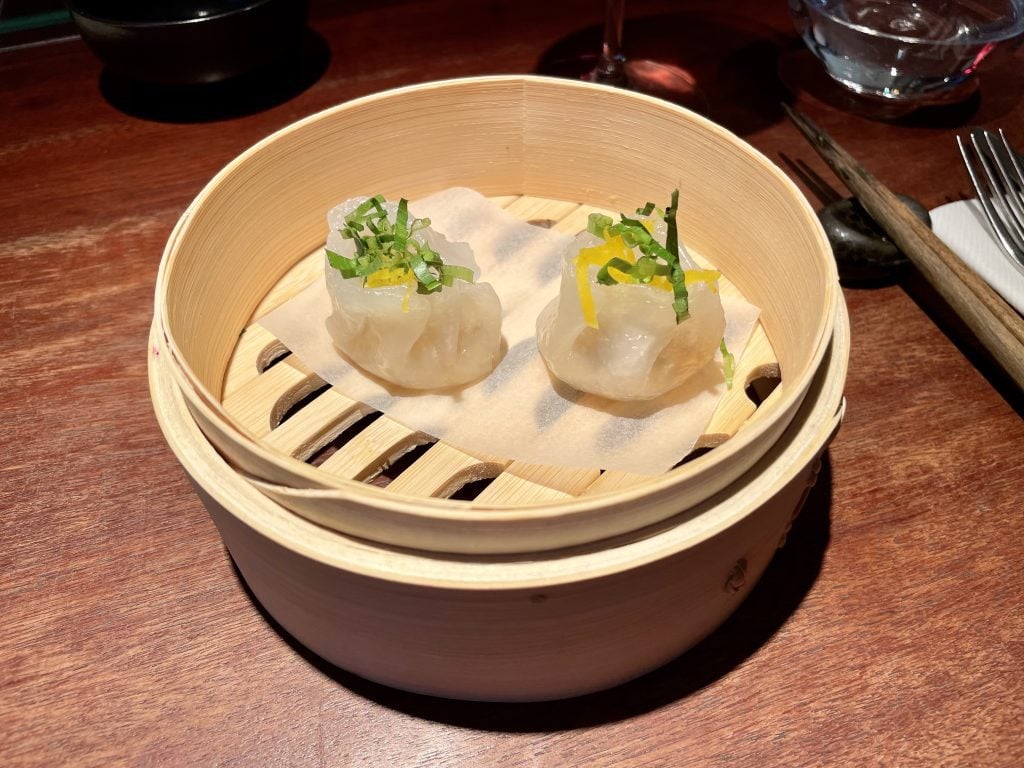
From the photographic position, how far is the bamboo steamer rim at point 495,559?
2.94 feet

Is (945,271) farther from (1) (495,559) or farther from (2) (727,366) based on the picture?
(1) (495,559)

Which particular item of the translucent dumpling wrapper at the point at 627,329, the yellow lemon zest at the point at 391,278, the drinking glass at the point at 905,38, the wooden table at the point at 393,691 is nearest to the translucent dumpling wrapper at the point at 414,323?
the yellow lemon zest at the point at 391,278

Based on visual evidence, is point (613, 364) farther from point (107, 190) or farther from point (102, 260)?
point (107, 190)

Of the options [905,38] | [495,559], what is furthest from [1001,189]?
[495,559]

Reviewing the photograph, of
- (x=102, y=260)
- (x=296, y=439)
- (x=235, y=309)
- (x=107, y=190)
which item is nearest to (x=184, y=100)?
(x=107, y=190)

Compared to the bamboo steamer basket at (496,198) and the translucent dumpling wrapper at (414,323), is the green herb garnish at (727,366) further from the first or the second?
the translucent dumpling wrapper at (414,323)

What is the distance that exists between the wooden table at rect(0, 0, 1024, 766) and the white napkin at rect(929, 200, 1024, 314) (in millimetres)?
127

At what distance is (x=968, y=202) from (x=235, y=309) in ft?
4.97

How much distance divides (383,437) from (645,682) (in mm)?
536

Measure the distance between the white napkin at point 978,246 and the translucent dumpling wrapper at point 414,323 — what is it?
972mm

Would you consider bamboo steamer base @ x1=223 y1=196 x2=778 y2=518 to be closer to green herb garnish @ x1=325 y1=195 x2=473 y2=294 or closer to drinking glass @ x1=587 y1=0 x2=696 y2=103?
green herb garnish @ x1=325 y1=195 x2=473 y2=294

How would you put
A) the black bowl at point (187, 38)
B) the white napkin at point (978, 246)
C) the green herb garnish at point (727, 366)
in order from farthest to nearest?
1. the black bowl at point (187, 38)
2. the white napkin at point (978, 246)
3. the green herb garnish at point (727, 366)

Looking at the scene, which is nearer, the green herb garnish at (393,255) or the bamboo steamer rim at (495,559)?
the bamboo steamer rim at (495,559)

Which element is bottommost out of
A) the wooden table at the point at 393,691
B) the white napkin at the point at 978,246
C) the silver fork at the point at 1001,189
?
the wooden table at the point at 393,691
